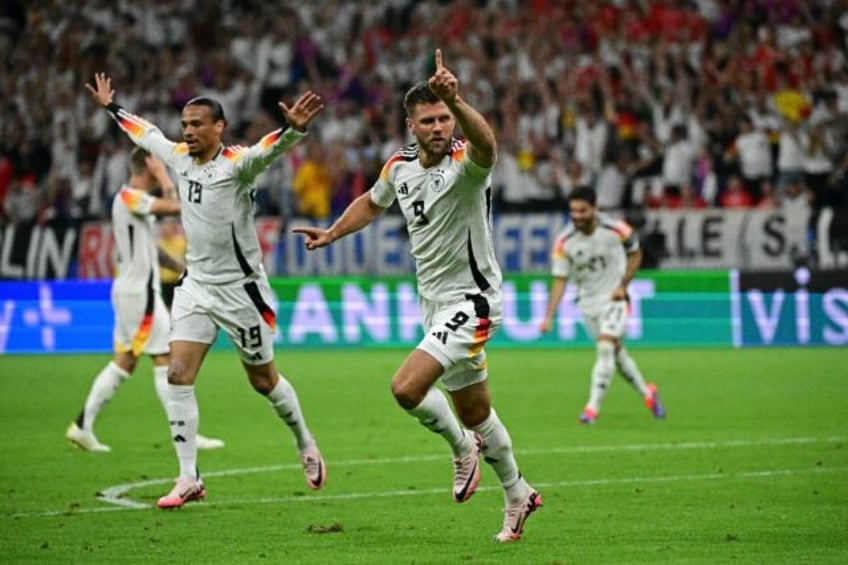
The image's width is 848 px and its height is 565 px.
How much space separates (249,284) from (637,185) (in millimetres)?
15242

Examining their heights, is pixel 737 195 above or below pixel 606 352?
above

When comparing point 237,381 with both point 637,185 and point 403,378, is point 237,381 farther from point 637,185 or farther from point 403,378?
point 403,378

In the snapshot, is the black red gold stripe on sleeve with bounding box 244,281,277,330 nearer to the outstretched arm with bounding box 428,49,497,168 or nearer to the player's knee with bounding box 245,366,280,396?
the player's knee with bounding box 245,366,280,396

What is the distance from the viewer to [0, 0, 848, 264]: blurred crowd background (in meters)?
25.7

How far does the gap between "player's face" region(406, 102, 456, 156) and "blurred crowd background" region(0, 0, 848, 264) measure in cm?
1576

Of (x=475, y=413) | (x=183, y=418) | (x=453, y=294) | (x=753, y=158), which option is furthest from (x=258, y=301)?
(x=753, y=158)

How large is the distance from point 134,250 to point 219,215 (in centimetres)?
358

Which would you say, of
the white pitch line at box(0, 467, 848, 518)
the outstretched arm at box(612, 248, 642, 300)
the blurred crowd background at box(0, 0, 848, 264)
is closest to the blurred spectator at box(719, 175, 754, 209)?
the blurred crowd background at box(0, 0, 848, 264)

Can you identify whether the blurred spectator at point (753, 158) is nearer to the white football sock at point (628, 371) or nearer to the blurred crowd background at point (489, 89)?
the blurred crowd background at point (489, 89)

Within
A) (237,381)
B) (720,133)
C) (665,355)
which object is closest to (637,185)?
(720,133)

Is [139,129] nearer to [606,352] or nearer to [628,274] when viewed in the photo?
[606,352]

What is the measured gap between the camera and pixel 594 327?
1698 centimetres

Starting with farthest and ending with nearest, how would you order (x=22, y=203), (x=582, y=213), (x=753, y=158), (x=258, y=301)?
(x=22, y=203)
(x=753, y=158)
(x=582, y=213)
(x=258, y=301)

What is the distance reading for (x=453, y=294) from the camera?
925 cm
